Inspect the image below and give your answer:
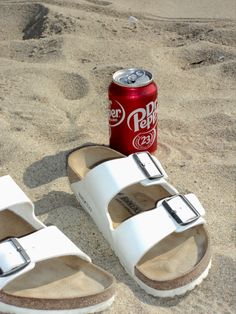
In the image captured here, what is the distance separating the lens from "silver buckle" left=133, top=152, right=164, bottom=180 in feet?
6.33

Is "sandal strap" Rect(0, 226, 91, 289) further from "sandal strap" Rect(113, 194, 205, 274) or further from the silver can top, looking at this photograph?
the silver can top

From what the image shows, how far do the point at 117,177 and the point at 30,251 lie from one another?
15.5 inches

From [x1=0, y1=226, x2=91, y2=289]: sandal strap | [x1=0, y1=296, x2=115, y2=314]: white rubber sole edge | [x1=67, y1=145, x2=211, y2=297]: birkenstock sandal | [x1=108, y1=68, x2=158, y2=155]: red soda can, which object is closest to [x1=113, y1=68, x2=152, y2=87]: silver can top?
[x1=108, y1=68, x2=158, y2=155]: red soda can

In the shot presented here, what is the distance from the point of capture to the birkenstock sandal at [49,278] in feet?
5.24

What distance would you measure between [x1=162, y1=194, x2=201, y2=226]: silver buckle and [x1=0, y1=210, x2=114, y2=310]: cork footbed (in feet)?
0.87

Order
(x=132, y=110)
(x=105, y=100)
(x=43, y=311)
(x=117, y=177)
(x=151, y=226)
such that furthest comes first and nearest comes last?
(x=105, y=100)
(x=132, y=110)
(x=117, y=177)
(x=151, y=226)
(x=43, y=311)

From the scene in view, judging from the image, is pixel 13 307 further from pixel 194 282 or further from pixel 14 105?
pixel 14 105

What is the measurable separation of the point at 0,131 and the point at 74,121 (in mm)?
305

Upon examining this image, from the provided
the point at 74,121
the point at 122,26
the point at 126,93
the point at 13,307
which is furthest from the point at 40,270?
the point at 122,26

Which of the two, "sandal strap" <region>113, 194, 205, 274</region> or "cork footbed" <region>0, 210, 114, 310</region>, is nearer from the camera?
"cork footbed" <region>0, 210, 114, 310</region>

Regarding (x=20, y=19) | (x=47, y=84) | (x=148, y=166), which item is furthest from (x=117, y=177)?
(x=20, y=19)

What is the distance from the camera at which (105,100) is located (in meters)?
2.65

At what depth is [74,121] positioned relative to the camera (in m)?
2.51

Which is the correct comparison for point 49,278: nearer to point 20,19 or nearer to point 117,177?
point 117,177
